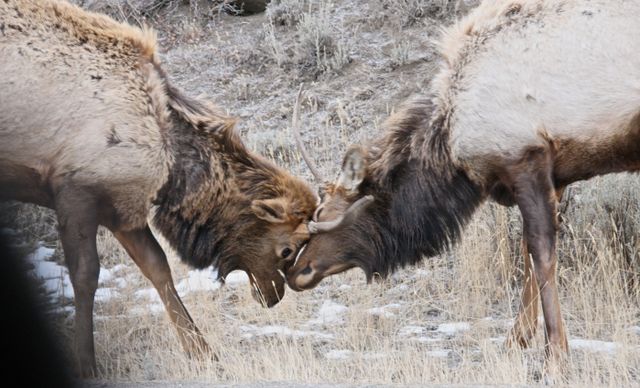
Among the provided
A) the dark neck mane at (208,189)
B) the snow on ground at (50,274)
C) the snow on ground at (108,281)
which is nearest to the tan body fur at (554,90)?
the dark neck mane at (208,189)

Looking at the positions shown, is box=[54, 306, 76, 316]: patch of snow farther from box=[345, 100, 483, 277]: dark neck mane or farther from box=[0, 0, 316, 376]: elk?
box=[345, 100, 483, 277]: dark neck mane

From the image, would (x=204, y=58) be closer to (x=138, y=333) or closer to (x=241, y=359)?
(x=138, y=333)

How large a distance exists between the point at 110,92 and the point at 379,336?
2.95 meters

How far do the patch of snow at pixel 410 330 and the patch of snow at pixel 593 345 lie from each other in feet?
4.12

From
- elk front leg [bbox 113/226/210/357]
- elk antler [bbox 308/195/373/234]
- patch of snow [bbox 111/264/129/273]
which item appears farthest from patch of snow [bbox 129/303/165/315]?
elk antler [bbox 308/195/373/234]

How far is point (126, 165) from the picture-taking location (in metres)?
7.34

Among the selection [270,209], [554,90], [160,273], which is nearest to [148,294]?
[160,273]

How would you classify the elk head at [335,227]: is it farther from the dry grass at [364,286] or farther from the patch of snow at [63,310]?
the patch of snow at [63,310]

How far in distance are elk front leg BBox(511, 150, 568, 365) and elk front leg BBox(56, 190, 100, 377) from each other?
9.12 feet

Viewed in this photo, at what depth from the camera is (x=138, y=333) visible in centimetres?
891

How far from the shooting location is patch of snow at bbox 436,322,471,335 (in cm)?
888

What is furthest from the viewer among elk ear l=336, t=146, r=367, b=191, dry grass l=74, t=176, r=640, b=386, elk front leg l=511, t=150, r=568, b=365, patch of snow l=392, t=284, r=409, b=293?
patch of snow l=392, t=284, r=409, b=293

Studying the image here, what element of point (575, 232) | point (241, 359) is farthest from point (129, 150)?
point (575, 232)

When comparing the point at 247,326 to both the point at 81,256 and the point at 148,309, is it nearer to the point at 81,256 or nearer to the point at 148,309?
the point at 148,309
